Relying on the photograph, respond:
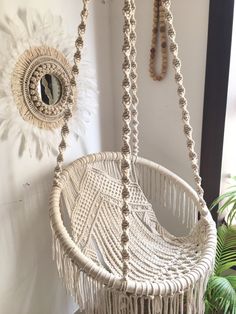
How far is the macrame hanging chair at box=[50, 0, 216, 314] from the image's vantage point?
0.87 metres

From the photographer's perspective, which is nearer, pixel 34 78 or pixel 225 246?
pixel 34 78

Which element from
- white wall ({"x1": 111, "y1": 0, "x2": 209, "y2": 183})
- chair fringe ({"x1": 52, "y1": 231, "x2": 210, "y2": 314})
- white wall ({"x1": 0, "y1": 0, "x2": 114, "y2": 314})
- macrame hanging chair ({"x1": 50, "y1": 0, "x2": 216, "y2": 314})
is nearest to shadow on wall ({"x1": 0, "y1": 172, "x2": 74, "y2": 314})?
white wall ({"x1": 0, "y1": 0, "x2": 114, "y2": 314})

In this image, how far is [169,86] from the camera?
142 cm

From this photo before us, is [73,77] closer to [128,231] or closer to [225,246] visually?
[128,231]

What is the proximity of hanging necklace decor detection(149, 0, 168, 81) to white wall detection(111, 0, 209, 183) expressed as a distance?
0.04m

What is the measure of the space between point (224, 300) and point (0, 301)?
84 cm

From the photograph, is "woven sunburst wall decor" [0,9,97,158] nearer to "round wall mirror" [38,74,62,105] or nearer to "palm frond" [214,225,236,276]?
"round wall mirror" [38,74,62,105]

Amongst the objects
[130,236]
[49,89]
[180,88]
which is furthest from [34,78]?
[130,236]

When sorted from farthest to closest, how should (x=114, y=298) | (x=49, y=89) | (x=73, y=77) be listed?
(x=49, y=89) → (x=73, y=77) → (x=114, y=298)

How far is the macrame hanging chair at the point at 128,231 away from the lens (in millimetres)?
872

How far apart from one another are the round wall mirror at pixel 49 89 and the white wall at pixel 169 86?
46 centimetres

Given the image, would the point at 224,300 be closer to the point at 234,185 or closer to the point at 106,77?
the point at 234,185

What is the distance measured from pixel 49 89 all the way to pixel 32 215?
1.69 ft

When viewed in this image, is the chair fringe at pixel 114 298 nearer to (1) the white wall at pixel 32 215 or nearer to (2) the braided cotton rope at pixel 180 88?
(1) the white wall at pixel 32 215
